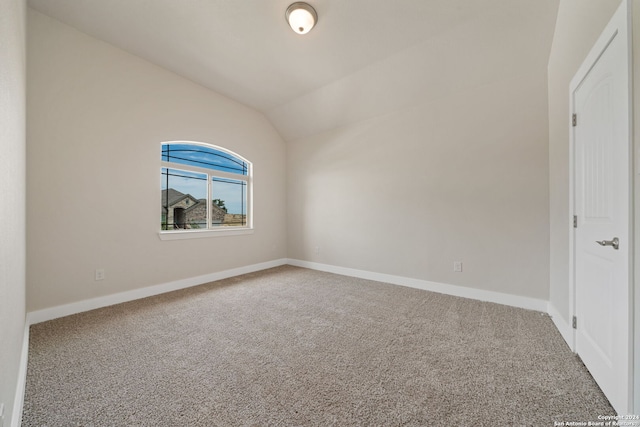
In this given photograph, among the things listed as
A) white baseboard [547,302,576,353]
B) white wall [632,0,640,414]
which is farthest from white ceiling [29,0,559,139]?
white baseboard [547,302,576,353]

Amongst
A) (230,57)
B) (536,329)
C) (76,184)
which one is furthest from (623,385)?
(76,184)

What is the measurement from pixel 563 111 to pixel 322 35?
238 centimetres

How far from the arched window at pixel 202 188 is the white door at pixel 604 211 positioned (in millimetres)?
4083

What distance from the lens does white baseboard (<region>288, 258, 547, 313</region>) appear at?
2.66m

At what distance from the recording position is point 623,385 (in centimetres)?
117

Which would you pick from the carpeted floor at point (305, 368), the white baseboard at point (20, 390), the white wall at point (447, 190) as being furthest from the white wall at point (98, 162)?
the white wall at point (447, 190)

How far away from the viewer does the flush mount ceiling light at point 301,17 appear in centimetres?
225

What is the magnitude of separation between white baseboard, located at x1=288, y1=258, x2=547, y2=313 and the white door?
3.19 ft

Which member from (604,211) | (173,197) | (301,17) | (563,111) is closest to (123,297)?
(173,197)

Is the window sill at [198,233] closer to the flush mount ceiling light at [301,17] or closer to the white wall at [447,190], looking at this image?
the white wall at [447,190]

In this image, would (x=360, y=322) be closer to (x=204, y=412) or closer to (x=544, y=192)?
(x=204, y=412)

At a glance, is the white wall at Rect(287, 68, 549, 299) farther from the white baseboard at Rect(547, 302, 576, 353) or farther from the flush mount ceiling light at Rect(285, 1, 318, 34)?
the flush mount ceiling light at Rect(285, 1, 318, 34)

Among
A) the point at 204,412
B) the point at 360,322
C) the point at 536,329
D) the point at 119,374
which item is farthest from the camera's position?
the point at 360,322

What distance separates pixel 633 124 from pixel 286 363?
2.30 meters
